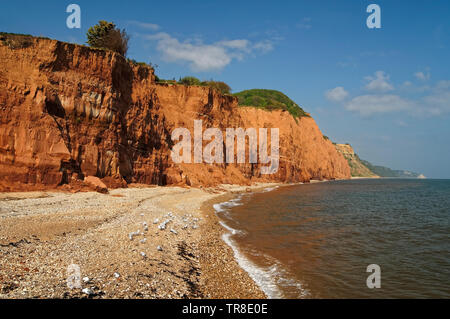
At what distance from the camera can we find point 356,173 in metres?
152

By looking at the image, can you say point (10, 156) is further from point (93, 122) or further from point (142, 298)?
point (142, 298)

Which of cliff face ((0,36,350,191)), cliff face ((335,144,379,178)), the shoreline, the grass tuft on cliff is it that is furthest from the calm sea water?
cliff face ((335,144,379,178))

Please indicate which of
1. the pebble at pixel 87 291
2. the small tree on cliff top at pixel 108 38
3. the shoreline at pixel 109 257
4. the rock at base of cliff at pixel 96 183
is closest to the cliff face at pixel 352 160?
the small tree on cliff top at pixel 108 38

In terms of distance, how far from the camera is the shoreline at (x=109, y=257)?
506cm

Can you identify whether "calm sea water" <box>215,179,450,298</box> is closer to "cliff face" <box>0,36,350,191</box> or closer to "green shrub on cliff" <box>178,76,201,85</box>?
"cliff face" <box>0,36,350,191</box>

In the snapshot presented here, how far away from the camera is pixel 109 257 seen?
6559mm

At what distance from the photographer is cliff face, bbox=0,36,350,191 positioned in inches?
635

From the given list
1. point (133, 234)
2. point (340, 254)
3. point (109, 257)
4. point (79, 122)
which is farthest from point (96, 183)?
point (340, 254)

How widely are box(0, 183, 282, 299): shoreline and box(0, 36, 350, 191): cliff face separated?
492cm

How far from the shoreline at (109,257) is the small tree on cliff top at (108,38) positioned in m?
18.7

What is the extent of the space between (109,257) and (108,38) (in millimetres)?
25159

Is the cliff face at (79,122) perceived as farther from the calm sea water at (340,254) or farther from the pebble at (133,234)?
the calm sea water at (340,254)
